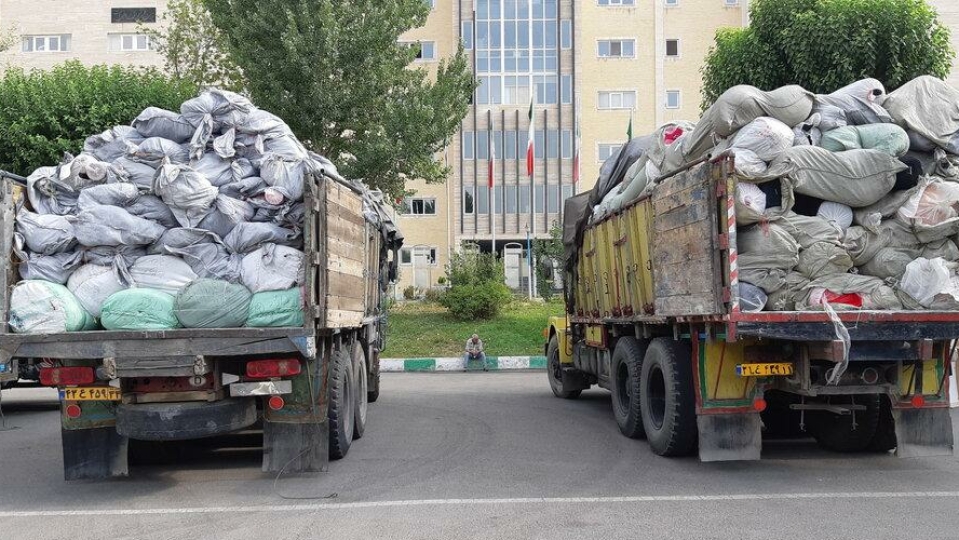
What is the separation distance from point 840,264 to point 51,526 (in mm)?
6492

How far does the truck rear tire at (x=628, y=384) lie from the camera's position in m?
9.73

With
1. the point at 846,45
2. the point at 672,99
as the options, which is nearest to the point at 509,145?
the point at 672,99

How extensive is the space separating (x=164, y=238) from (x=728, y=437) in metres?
5.22

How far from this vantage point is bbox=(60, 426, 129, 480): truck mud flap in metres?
7.70

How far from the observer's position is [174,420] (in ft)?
22.8

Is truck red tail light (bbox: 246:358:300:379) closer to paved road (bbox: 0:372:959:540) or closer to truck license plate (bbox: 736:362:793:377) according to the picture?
paved road (bbox: 0:372:959:540)

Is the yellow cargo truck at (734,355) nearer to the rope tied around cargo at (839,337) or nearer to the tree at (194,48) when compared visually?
the rope tied around cargo at (839,337)

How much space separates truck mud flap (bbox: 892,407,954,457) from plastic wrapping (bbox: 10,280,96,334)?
275 inches

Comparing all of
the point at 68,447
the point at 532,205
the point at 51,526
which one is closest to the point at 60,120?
the point at 68,447

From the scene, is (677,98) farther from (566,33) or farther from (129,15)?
(129,15)

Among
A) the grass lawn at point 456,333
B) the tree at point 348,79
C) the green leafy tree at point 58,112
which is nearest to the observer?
the green leafy tree at point 58,112

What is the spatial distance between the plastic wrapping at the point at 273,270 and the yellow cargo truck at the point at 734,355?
3.40 m

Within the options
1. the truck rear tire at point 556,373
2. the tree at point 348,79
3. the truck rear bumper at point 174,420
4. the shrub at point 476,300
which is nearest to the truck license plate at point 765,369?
the truck rear bumper at point 174,420

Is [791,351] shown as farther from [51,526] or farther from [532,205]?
[532,205]
